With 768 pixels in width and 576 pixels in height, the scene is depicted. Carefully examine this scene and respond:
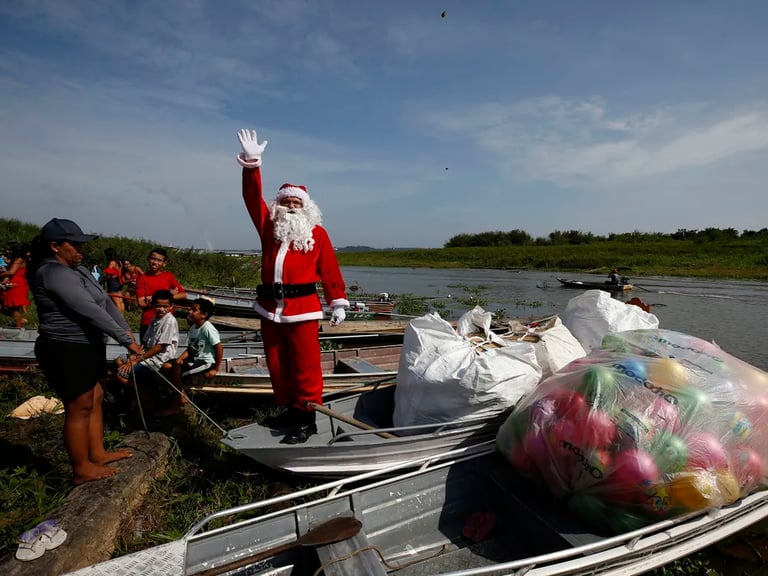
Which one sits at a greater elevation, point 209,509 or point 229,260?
point 229,260

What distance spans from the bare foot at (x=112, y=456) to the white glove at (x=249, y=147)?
2.46 m

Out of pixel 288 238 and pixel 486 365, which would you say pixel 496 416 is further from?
pixel 288 238

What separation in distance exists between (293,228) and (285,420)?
159cm

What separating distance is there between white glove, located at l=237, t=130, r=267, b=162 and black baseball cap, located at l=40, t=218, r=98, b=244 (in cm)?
124

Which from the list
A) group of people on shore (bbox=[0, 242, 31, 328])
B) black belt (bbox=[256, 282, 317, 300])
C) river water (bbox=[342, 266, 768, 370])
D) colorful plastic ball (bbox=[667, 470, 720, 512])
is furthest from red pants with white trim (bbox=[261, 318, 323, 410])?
river water (bbox=[342, 266, 768, 370])

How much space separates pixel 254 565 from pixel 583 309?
13.3 feet

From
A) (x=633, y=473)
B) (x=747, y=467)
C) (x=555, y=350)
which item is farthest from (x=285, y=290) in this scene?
(x=747, y=467)

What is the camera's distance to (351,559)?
87.7 inches

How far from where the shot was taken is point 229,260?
24.4 metres

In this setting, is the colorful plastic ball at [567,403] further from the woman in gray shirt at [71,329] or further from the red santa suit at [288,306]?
the woman in gray shirt at [71,329]

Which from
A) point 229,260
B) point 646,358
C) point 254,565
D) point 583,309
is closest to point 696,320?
point 583,309

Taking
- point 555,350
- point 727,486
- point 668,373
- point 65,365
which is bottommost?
point 727,486

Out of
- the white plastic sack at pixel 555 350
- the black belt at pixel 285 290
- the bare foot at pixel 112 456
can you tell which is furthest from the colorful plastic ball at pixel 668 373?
the bare foot at pixel 112 456

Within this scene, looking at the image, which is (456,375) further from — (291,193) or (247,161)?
(247,161)
